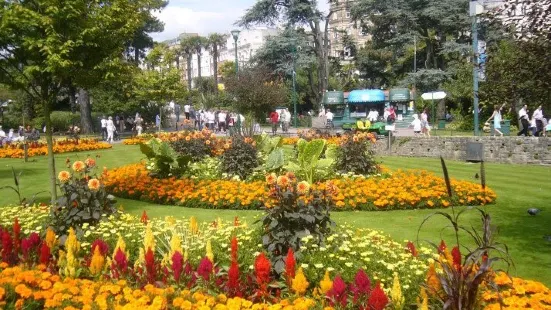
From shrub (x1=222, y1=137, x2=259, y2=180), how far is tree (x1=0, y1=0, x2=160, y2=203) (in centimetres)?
379

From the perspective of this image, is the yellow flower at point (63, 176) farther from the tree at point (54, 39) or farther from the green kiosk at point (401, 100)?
the green kiosk at point (401, 100)

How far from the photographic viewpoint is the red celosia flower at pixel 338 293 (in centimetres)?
382

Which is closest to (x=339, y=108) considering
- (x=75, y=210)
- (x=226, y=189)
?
(x=226, y=189)

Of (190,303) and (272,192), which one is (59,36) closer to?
(272,192)

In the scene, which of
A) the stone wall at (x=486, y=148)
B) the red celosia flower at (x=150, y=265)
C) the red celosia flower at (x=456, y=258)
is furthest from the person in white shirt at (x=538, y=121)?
the red celosia flower at (x=150, y=265)

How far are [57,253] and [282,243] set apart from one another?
93.7 inches

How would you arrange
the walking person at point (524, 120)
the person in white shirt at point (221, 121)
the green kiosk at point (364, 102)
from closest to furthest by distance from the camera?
the walking person at point (524, 120) < the person in white shirt at point (221, 121) < the green kiosk at point (364, 102)

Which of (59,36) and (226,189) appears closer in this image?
(59,36)

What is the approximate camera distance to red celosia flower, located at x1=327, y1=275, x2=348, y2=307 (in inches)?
150

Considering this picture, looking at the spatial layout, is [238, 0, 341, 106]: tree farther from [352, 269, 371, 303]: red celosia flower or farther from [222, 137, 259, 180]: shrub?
[352, 269, 371, 303]: red celosia flower

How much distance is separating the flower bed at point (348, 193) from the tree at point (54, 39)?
7.81 ft

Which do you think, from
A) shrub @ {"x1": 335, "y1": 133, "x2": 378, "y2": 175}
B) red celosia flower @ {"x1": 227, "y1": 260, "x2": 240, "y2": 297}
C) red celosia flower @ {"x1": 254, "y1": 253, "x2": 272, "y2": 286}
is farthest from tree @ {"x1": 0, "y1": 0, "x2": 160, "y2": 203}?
shrub @ {"x1": 335, "y1": 133, "x2": 378, "y2": 175}

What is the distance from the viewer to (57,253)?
5.45m

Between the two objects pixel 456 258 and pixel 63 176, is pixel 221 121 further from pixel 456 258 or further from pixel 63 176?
pixel 456 258
